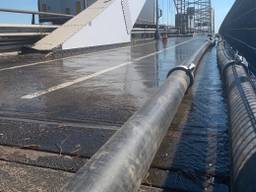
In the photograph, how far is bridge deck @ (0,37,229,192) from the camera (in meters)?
3.34

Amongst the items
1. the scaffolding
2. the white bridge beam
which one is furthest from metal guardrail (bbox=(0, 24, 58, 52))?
the scaffolding

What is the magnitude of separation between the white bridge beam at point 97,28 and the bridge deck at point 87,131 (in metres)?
7.86

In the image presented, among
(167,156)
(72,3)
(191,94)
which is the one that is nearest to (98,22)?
(72,3)

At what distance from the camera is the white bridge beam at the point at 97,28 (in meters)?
16.3

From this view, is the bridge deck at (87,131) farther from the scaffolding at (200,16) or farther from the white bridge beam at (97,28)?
the scaffolding at (200,16)

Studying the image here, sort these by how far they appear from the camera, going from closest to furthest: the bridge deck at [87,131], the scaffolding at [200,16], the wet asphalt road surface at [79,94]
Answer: the bridge deck at [87,131] → the wet asphalt road surface at [79,94] → the scaffolding at [200,16]

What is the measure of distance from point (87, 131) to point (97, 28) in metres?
15.2

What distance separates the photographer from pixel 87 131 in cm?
459

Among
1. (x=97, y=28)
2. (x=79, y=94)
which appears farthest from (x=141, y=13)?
(x=79, y=94)

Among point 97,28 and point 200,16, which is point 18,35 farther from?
point 200,16

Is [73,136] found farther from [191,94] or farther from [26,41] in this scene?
[26,41]

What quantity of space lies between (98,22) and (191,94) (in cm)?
1311

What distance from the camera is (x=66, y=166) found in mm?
3541

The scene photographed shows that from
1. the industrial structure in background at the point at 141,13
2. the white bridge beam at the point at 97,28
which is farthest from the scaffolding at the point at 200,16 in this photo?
the white bridge beam at the point at 97,28
